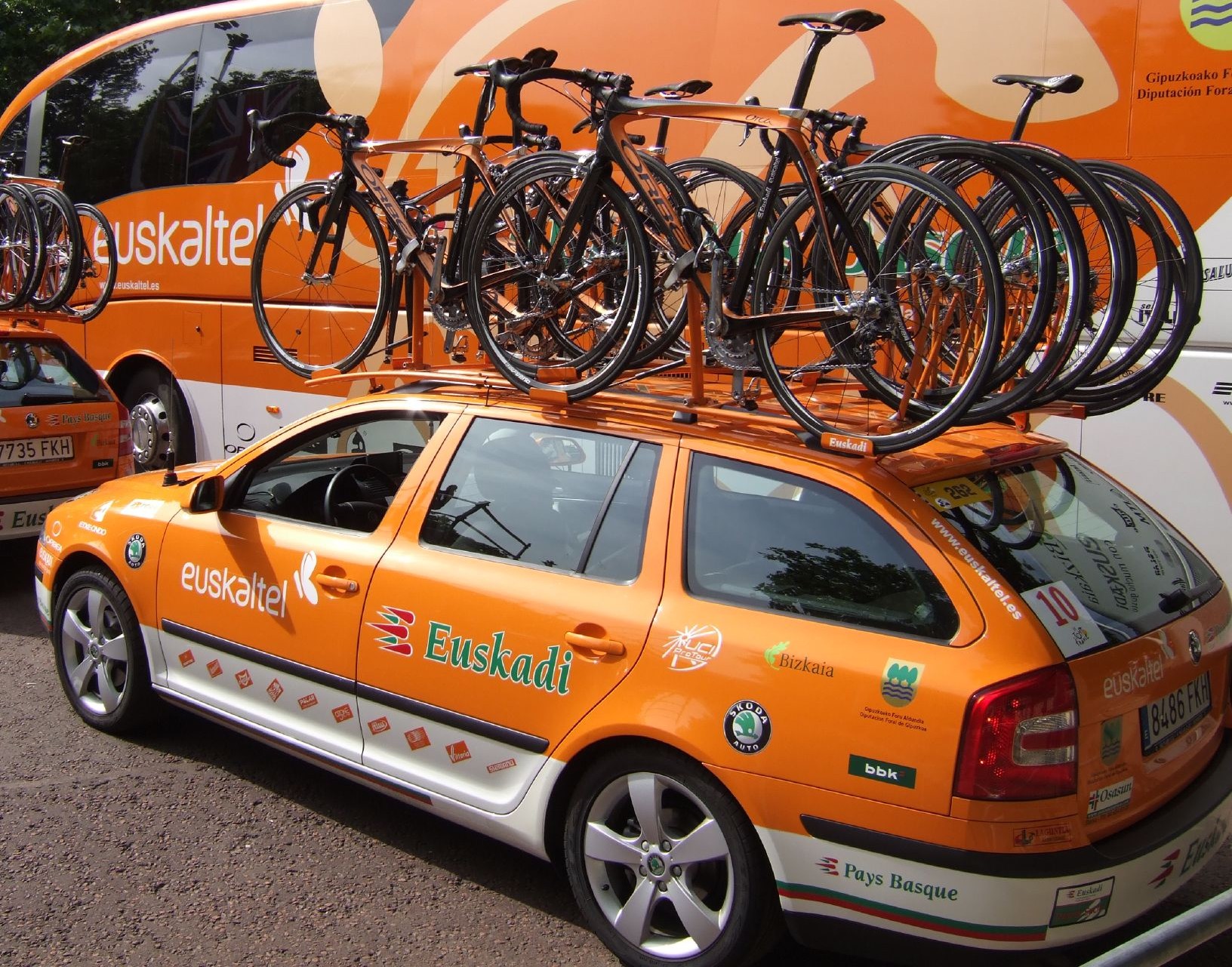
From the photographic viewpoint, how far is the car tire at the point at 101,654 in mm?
4684

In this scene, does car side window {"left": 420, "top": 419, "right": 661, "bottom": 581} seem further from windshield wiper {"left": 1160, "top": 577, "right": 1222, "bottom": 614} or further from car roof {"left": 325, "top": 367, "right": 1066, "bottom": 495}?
windshield wiper {"left": 1160, "top": 577, "right": 1222, "bottom": 614}

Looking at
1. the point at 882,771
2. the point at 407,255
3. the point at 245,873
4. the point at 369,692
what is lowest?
the point at 245,873

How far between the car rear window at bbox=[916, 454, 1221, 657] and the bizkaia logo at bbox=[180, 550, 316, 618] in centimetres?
209

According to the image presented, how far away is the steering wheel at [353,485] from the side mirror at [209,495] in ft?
1.29

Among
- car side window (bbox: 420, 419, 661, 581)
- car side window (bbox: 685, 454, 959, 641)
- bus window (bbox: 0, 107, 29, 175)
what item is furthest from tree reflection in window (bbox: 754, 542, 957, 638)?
bus window (bbox: 0, 107, 29, 175)

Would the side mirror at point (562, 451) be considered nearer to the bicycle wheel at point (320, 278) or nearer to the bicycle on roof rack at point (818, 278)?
the bicycle on roof rack at point (818, 278)

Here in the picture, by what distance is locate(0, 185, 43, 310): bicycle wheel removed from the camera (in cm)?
837

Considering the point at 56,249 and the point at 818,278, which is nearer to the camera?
the point at 818,278

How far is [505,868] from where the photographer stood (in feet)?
12.9

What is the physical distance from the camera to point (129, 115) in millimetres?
10219

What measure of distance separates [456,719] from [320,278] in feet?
10.7

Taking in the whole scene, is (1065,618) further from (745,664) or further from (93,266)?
(93,266)

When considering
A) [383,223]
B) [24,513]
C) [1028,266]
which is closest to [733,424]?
[1028,266]

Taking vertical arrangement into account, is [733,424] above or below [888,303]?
below
